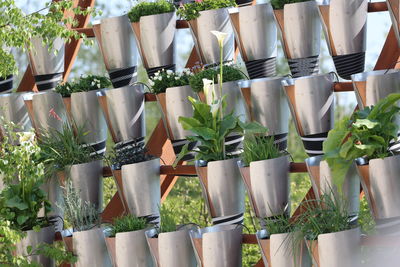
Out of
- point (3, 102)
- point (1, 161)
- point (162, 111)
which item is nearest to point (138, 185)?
point (162, 111)

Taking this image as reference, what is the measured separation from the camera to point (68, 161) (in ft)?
16.4

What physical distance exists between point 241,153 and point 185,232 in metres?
0.42

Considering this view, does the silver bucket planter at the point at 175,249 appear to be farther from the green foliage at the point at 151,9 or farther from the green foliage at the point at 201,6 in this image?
the green foliage at the point at 151,9

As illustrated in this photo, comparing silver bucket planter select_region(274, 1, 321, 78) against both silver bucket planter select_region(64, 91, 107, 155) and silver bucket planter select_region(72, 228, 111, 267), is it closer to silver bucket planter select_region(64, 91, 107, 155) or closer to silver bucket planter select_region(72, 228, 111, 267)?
silver bucket planter select_region(64, 91, 107, 155)

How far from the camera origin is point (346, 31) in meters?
4.22

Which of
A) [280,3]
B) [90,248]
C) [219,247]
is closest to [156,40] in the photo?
[280,3]

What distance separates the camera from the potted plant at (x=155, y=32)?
4863 millimetres

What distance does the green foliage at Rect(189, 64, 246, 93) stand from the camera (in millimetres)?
4480

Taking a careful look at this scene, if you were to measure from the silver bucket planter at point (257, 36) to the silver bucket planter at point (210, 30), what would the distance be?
11 cm

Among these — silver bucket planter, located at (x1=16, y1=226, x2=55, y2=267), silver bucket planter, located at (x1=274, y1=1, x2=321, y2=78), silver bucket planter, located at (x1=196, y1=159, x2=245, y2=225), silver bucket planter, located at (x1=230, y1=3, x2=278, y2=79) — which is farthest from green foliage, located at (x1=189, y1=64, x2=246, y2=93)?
silver bucket planter, located at (x1=16, y1=226, x2=55, y2=267)

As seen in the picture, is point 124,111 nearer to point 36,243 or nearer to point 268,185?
point 36,243

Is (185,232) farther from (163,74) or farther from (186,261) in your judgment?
(163,74)

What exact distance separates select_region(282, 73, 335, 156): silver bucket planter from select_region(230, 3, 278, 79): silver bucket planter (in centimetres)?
33

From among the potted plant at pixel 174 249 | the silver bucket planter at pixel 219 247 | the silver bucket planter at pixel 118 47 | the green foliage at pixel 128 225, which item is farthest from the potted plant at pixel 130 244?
the silver bucket planter at pixel 118 47
